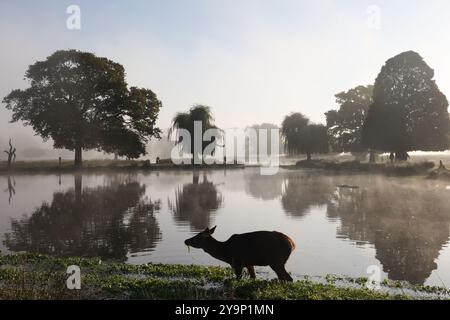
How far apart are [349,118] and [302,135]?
9.44 meters

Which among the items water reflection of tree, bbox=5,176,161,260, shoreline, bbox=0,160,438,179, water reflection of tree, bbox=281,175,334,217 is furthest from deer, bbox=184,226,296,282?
shoreline, bbox=0,160,438,179

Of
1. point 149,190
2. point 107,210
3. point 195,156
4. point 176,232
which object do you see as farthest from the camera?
point 195,156

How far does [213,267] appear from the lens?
1312 centimetres

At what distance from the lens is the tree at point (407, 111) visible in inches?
2315

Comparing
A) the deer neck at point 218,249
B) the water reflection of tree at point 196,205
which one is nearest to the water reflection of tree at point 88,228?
the water reflection of tree at point 196,205

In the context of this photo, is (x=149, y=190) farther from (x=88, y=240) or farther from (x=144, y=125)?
(x=144, y=125)

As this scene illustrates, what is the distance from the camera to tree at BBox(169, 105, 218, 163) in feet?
253

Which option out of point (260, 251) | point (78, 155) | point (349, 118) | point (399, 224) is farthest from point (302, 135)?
point (260, 251)

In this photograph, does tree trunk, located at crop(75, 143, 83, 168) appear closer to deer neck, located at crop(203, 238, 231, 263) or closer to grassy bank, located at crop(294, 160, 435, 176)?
grassy bank, located at crop(294, 160, 435, 176)

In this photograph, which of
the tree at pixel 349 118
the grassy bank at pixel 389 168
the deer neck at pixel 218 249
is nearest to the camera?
the deer neck at pixel 218 249

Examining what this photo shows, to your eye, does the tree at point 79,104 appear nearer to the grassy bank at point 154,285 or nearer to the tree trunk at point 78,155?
the tree trunk at point 78,155

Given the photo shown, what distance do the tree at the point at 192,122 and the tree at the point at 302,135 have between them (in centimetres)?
1759
